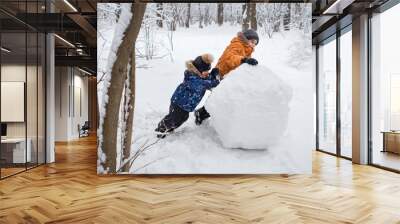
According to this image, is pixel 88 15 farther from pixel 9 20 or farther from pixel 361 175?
pixel 361 175

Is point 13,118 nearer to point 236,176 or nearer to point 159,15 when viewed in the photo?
point 159,15

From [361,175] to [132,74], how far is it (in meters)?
4.33

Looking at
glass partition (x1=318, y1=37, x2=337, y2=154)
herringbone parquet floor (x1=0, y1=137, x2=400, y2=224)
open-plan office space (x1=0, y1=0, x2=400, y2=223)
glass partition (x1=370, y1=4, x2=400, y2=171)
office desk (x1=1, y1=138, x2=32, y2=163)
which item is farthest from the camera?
glass partition (x1=318, y1=37, x2=337, y2=154)

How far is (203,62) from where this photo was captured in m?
6.38

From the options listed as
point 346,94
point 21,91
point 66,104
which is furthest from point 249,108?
point 66,104

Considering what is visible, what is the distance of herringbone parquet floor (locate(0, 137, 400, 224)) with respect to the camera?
12.8ft

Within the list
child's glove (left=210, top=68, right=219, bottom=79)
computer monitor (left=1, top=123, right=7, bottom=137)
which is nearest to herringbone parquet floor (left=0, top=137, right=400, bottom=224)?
computer monitor (left=1, top=123, right=7, bottom=137)

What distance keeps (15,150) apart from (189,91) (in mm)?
3354

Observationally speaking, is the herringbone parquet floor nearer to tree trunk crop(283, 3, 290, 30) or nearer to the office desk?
the office desk

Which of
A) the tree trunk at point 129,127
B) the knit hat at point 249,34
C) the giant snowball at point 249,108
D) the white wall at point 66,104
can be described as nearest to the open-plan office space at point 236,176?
the tree trunk at point 129,127

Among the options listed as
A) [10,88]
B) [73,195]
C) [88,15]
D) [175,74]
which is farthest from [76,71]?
[73,195]

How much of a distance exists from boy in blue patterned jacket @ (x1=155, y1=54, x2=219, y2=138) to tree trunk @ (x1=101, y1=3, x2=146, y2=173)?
0.77 m

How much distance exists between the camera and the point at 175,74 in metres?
6.34

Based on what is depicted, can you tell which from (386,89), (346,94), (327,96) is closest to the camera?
(386,89)
